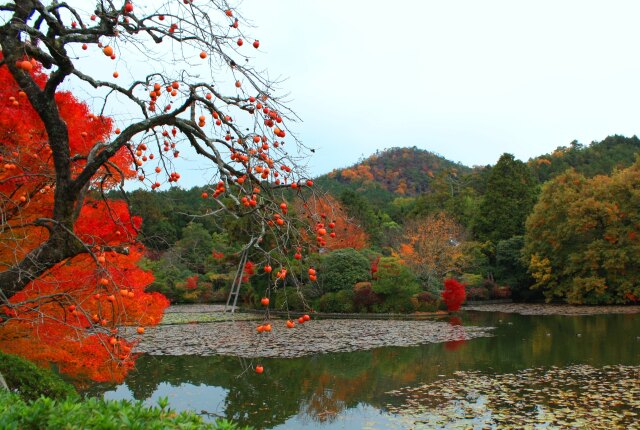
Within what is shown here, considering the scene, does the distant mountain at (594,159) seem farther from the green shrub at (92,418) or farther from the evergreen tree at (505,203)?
the green shrub at (92,418)

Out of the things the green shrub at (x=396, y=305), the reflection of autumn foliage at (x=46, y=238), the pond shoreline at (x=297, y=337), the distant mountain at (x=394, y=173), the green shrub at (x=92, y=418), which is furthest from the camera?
Answer: the distant mountain at (x=394, y=173)

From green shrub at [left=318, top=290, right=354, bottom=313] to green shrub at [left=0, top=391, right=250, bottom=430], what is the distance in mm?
20628

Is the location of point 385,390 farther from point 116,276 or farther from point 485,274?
point 485,274

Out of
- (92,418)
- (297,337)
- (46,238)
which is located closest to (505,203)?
(297,337)

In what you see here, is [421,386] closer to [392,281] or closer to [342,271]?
[392,281]

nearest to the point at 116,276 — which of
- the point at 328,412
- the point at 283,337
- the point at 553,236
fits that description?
the point at 328,412

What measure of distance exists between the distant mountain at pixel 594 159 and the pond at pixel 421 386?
27.8 meters

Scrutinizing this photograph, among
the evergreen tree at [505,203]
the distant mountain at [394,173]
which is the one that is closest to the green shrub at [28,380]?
the evergreen tree at [505,203]

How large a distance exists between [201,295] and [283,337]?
17.8 meters

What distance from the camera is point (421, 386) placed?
9547 millimetres

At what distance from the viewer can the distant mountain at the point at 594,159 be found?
127ft

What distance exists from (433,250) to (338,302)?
7511 millimetres

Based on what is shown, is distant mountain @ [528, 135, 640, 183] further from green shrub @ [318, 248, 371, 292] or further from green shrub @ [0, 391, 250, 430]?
green shrub @ [0, 391, 250, 430]

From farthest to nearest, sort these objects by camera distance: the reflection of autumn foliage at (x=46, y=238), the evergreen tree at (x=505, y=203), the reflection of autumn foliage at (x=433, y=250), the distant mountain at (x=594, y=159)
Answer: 1. the distant mountain at (x=594, y=159)
2. the evergreen tree at (x=505, y=203)
3. the reflection of autumn foliage at (x=433, y=250)
4. the reflection of autumn foliage at (x=46, y=238)
